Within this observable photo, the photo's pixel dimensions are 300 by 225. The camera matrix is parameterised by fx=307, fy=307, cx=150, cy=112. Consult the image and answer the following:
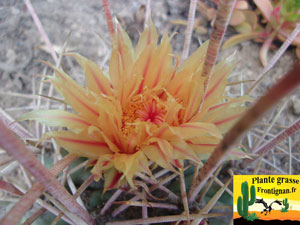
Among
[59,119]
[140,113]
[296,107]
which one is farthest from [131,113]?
[296,107]

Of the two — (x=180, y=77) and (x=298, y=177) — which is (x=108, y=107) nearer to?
(x=180, y=77)

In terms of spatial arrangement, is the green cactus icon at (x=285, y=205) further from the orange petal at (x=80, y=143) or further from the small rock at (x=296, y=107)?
the small rock at (x=296, y=107)

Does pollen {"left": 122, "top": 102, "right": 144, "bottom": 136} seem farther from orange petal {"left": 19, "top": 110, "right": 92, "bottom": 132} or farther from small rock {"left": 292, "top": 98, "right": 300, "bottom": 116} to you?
small rock {"left": 292, "top": 98, "right": 300, "bottom": 116}

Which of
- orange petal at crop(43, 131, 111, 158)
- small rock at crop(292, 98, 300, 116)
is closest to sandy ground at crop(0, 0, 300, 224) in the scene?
small rock at crop(292, 98, 300, 116)

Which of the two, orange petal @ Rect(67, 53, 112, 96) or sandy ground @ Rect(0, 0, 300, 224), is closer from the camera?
orange petal @ Rect(67, 53, 112, 96)

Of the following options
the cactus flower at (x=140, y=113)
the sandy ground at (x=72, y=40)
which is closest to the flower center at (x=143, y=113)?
the cactus flower at (x=140, y=113)

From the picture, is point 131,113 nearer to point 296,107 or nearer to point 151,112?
point 151,112
